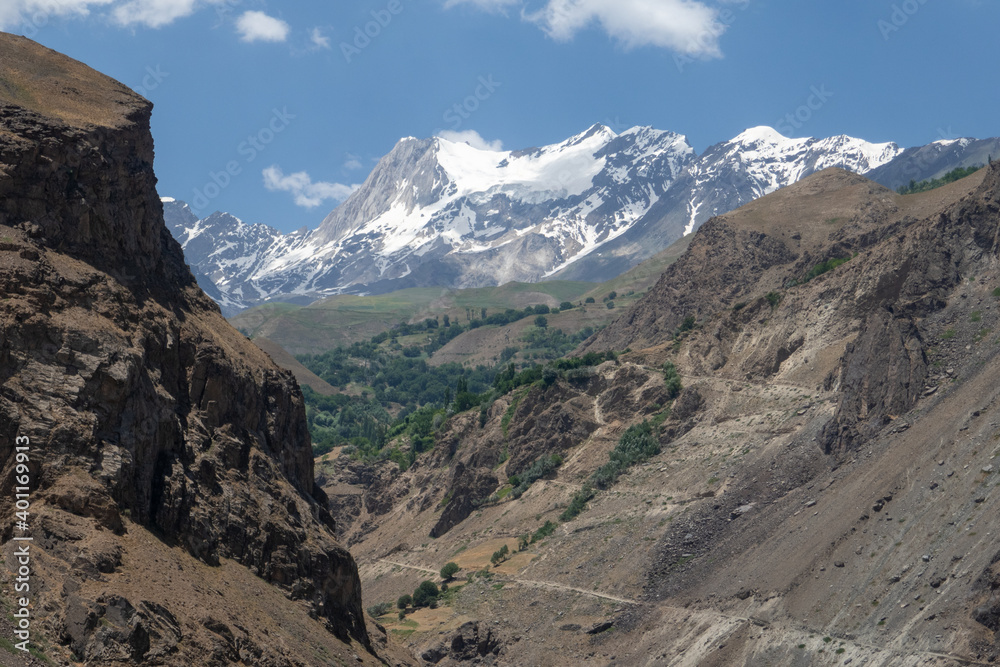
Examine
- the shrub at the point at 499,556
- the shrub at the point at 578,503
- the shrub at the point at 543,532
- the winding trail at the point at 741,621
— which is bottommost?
the winding trail at the point at 741,621

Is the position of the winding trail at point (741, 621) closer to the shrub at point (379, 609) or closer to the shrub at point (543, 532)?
the shrub at point (379, 609)

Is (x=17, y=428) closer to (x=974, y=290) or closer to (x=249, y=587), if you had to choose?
(x=249, y=587)

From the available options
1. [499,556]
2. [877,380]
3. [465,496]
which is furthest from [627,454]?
[877,380]

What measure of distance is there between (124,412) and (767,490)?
49513 mm

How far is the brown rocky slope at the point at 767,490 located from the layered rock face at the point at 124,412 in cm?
2376

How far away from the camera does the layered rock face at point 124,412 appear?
1325 inches

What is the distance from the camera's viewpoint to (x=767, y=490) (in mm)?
76125

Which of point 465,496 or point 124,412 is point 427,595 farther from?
point 124,412

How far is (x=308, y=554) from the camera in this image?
4534 centimetres

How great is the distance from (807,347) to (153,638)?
69352mm

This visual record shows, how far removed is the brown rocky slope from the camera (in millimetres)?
57000

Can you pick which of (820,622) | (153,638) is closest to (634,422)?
(820,622)

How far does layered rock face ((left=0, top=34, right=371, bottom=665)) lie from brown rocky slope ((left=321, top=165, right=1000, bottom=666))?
77.9ft

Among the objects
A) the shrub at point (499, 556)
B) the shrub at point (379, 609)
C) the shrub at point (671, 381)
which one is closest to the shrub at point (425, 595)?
the shrub at point (379, 609)
